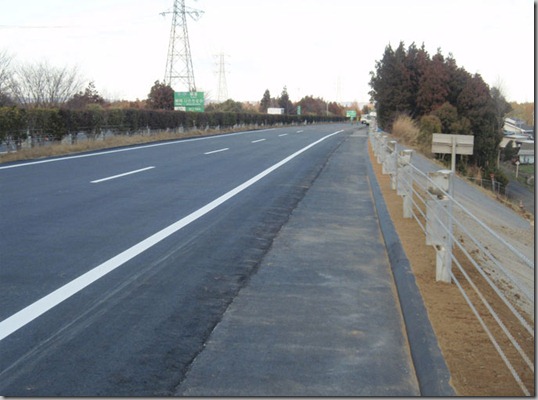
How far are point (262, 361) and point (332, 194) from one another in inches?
384

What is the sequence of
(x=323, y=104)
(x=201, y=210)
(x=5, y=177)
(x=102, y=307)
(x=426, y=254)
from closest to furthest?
(x=102, y=307) → (x=426, y=254) → (x=201, y=210) → (x=5, y=177) → (x=323, y=104)

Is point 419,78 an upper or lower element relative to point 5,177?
upper

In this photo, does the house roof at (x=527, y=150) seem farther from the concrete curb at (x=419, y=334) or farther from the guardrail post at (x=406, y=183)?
the concrete curb at (x=419, y=334)

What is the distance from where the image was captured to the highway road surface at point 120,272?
14.1 ft

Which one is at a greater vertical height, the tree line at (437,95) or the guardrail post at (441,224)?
the tree line at (437,95)

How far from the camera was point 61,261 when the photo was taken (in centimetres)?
714

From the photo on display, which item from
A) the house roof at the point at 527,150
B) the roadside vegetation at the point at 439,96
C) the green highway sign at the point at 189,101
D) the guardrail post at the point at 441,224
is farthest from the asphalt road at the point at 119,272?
the house roof at the point at 527,150

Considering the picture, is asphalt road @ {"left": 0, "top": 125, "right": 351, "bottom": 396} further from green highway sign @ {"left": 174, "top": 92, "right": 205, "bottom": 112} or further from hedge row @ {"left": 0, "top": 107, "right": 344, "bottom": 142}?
green highway sign @ {"left": 174, "top": 92, "right": 205, "bottom": 112}

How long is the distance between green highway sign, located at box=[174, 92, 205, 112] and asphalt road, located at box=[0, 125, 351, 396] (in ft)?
142

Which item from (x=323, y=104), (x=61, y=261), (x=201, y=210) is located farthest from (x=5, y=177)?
(x=323, y=104)

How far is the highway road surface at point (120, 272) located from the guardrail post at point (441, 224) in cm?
122

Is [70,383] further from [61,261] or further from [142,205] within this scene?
[142,205]

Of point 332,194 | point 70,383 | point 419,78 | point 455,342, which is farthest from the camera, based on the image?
point 419,78

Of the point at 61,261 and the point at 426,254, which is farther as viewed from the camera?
the point at 426,254
